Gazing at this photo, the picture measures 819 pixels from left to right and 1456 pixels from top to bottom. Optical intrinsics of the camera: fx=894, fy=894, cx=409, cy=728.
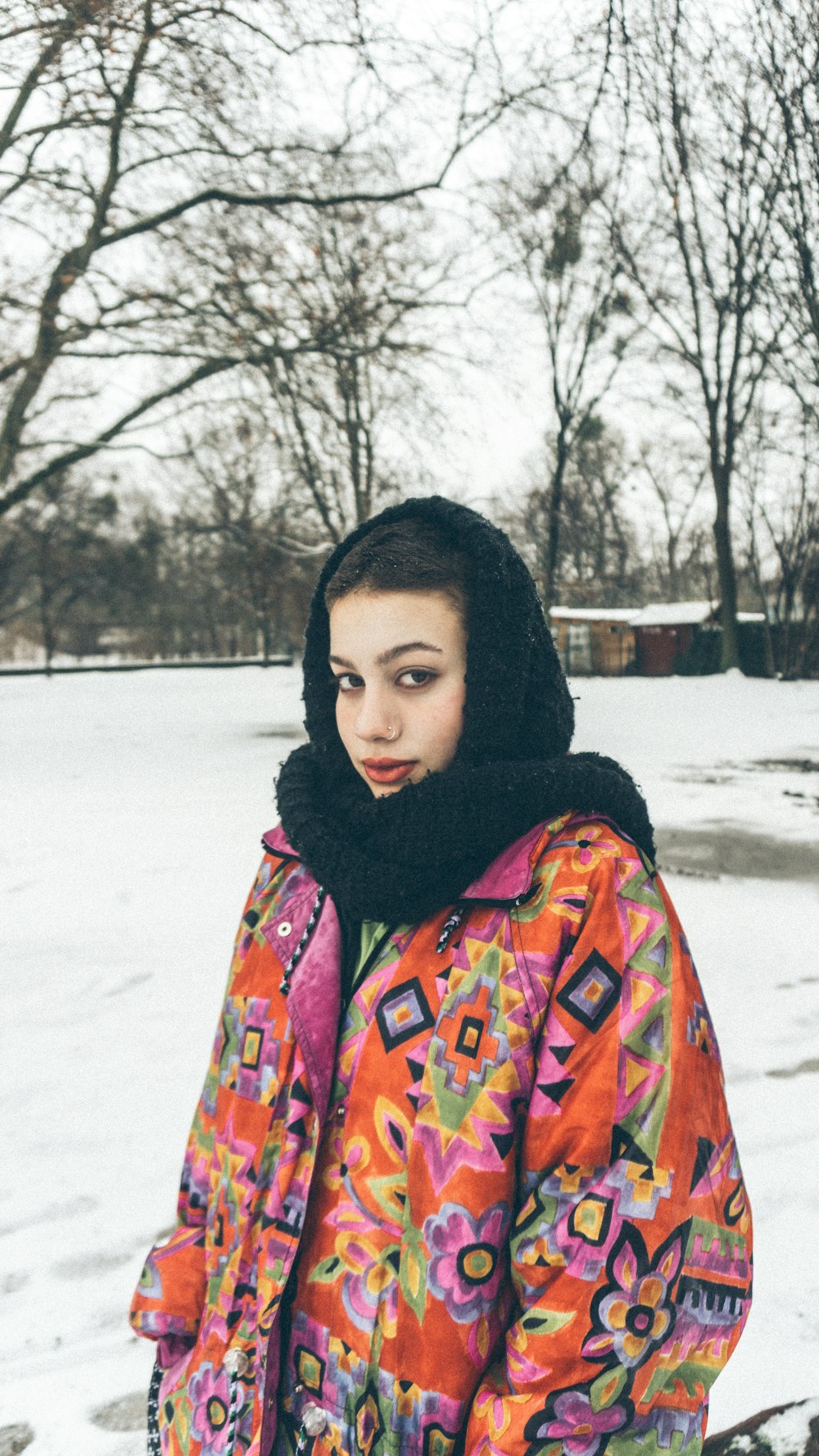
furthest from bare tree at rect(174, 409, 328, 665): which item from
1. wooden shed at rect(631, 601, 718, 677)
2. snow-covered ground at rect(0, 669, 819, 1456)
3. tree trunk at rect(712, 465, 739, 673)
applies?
wooden shed at rect(631, 601, 718, 677)

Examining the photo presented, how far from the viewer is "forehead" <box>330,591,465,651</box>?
3.79 ft

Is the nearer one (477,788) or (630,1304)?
(630,1304)

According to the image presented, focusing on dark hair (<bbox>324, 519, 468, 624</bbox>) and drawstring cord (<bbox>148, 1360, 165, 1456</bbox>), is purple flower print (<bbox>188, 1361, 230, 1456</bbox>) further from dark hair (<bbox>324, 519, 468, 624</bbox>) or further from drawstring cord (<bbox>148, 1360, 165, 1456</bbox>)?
dark hair (<bbox>324, 519, 468, 624</bbox>)

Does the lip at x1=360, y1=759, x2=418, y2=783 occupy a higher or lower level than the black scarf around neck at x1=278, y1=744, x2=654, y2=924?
higher

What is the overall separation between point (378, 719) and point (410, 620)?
0.44 feet

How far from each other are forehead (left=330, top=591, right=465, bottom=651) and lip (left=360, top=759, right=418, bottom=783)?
151mm

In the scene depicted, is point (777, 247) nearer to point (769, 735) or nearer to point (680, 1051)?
point (769, 735)

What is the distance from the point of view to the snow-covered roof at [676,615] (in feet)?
99.3

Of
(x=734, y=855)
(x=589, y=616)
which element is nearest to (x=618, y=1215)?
(x=734, y=855)

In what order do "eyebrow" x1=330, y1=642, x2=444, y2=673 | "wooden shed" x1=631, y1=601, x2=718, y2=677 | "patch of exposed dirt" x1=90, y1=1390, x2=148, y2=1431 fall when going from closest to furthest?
"eyebrow" x1=330, y1=642, x2=444, y2=673
"patch of exposed dirt" x1=90, y1=1390, x2=148, y2=1431
"wooden shed" x1=631, y1=601, x2=718, y2=677

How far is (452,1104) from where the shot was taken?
3.21ft

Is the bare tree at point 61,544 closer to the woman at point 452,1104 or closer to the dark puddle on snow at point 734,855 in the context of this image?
the dark puddle on snow at point 734,855

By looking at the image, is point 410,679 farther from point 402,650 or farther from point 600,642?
point 600,642

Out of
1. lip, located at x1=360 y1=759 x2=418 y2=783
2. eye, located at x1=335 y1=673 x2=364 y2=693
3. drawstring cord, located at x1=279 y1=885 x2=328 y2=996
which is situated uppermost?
eye, located at x1=335 y1=673 x2=364 y2=693
